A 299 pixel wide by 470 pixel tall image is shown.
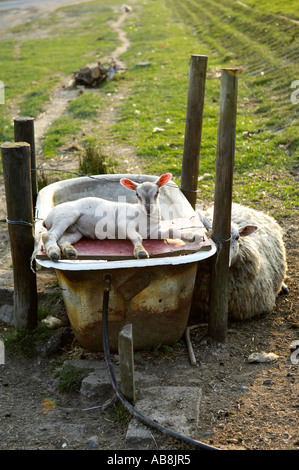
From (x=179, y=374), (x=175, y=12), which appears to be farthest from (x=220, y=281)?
(x=175, y=12)

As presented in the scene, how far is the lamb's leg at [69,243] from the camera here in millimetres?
4109

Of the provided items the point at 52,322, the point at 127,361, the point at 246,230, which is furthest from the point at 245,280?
the point at 127,361

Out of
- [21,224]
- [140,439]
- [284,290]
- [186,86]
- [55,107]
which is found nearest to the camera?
[140,439]

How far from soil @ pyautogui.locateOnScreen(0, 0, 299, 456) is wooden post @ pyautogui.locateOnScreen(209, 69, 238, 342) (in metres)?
0.25

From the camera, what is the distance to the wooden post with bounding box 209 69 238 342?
414 centimetres

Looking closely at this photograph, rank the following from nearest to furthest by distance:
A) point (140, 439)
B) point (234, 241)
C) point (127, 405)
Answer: point (140, 439) → point (127, 405) → point (234, 241)

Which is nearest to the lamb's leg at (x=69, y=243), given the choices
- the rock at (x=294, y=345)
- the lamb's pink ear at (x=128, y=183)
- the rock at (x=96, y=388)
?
the lamb's pink ear at (x=128, y=183)

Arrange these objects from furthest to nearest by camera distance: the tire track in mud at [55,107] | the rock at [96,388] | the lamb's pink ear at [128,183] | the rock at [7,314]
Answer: the tire track in mud at [55,107]
the rock at [7,314]
the lamb's pink ear at [128,183]
the rock at [96,388]

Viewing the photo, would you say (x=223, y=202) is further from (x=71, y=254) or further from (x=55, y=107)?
(x=55, y=107)

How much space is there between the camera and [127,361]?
3.58 metres

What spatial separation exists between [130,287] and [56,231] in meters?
0.76

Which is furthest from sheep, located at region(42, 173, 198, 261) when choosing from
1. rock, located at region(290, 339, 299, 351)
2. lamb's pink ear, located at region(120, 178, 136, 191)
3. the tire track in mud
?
the tire track in mud

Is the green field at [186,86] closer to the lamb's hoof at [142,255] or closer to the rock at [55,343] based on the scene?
the lamb's hoof at [142,255]

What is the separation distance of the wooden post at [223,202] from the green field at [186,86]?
48cm
